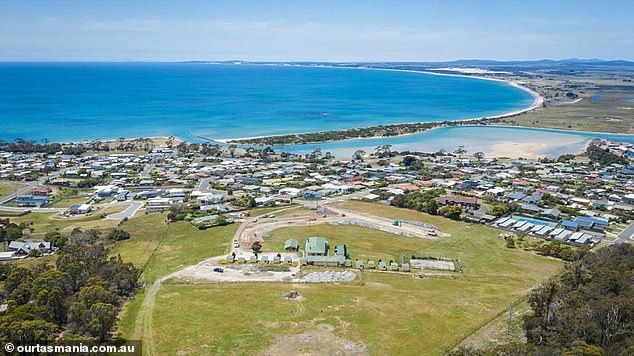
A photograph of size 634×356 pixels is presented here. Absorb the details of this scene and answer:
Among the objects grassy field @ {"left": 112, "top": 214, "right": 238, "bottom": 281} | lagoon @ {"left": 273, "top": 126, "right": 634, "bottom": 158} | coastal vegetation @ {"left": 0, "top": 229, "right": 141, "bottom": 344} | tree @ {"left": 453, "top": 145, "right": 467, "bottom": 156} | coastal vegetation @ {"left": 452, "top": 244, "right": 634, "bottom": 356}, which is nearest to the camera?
coastal vegetation @ {"left": 452, "top": 244, "right": 634, "bottom": 356}

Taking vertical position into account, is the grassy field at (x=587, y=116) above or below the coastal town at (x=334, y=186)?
above

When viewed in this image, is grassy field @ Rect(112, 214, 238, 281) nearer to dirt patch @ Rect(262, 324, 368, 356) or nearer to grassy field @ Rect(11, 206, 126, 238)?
grassy field @ Rect(11, 206, 126, 238)

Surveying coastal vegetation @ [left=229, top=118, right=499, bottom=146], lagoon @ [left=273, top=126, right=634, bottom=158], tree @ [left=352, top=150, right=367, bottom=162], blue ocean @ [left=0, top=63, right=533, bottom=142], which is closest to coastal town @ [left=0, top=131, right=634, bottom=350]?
tree @ [left=352, top=150, right=367, bottom=162]

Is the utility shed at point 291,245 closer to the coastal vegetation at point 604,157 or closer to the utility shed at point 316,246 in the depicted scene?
the utility shed at point 316,246

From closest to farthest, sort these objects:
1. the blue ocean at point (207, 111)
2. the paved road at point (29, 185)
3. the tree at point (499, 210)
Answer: the tree at point (499, 210)
the paved road at point (29, 185)
the blue ocean at point (207, 111)

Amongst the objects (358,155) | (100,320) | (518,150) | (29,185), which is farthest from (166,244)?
(518,150)

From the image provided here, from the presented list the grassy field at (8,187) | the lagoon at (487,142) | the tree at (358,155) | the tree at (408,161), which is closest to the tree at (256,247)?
the grassy field at (8,187)
